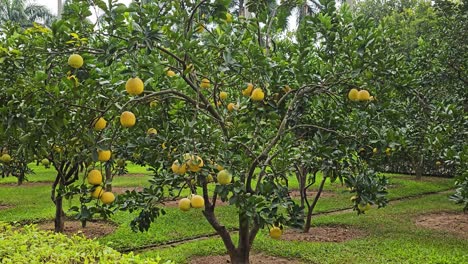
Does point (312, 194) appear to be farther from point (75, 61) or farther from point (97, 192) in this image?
point (75, 61)

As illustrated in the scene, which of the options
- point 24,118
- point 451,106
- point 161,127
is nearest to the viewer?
point 24,118

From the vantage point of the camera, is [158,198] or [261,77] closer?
[261,77]

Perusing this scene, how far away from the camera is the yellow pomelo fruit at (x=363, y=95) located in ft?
10.8

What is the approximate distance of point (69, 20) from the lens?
257 cm

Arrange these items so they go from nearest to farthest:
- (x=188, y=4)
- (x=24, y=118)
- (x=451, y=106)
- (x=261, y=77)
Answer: (x=24, y=118) → (x=188, y=4) → (x=261, y=77) → (x=451, y=106)

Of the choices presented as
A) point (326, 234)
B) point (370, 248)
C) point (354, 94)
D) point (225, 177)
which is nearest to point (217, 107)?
point (225, 177)

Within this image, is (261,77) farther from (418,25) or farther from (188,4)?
(418,25)

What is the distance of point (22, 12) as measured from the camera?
26.4m

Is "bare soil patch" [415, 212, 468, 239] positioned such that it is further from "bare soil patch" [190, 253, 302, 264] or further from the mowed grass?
"bare soil patch" [190, 253, 302, 264]

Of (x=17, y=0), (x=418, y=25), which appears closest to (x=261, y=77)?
(x=418, y=25)

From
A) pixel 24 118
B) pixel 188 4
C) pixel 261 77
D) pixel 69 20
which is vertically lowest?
pixel 24 118

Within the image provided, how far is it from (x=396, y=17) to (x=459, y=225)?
8.41 metres

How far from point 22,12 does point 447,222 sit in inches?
1023

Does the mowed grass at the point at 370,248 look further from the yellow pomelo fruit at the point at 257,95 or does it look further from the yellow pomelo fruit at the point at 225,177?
the yellow pomelo fruit at the point at 257,95
